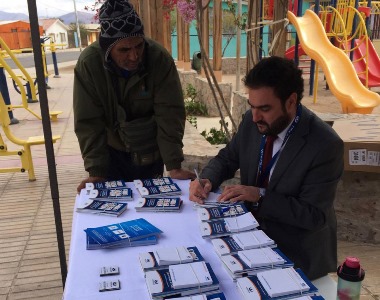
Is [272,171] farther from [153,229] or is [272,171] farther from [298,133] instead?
[153,229]

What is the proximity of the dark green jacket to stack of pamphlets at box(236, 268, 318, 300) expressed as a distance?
1202 mm

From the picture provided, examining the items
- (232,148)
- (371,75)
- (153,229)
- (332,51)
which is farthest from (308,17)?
(153,229)

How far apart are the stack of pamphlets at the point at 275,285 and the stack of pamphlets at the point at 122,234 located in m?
0.43

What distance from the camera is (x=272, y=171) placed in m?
1.68

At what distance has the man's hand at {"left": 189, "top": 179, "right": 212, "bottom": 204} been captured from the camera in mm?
1762

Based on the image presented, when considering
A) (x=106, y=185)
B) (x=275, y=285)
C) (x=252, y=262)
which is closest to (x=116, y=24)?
(x=106, y=185)

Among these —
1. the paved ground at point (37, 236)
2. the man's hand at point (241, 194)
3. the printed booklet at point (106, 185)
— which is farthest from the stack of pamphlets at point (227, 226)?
the paved ground at point (37, 236)

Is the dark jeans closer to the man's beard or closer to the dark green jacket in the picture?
the dark green jacket

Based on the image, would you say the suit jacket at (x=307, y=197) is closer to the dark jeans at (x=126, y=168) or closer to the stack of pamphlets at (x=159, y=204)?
the stack of pamphlets at (x=159, y=204)

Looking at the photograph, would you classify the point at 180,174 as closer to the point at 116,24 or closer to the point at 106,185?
the point at 106,185

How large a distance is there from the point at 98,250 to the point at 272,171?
762mm

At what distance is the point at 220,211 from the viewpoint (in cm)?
156

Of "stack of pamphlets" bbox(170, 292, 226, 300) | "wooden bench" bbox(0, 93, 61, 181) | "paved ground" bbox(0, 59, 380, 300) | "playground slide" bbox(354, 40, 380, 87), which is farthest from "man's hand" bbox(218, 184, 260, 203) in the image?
"playground slide" bbox(354, 40, 380, 87)

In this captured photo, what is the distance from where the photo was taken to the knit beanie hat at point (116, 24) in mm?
1936
